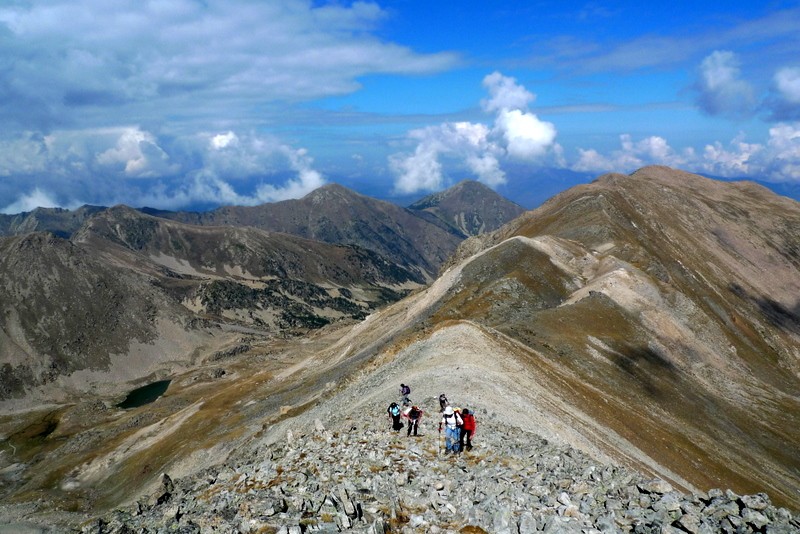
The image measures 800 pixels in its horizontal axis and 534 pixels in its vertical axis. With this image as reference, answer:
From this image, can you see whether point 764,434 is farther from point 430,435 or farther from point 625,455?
point 430,435

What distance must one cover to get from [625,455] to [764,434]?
5028cm

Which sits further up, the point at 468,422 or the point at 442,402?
the point at 468,422

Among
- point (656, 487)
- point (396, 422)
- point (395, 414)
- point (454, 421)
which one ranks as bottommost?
point (396, 422)

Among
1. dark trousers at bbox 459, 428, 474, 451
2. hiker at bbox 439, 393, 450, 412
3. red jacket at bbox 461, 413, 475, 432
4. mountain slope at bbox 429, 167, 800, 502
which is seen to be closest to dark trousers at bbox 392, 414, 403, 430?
hiker at bbox 439, 393, 450, 412

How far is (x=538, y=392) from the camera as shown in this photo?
2162 inches

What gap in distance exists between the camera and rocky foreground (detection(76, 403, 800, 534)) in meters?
20.1

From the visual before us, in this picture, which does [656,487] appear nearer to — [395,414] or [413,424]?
[413,424]

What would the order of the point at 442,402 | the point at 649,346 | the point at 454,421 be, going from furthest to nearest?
the point at 649,346, the point at 442,402, the point at 454,421

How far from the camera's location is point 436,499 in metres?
22.9

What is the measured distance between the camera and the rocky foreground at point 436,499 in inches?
791

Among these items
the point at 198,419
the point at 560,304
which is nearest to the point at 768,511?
the point at 560,304

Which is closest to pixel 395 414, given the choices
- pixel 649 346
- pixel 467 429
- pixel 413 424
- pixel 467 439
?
pixel 413 424

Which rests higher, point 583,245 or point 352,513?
point 583,245

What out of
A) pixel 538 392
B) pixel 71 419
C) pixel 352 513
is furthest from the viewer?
pixel 71 419
